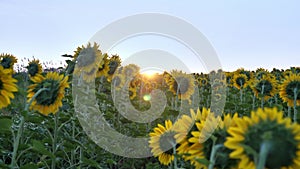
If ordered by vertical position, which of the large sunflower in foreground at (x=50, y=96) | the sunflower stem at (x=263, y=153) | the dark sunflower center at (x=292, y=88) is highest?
the dark sunflower center at (x=292, y=88)

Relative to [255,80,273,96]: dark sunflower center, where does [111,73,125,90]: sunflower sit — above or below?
above

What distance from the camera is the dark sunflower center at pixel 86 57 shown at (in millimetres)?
3936

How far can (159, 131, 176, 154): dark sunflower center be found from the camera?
187 centimetres

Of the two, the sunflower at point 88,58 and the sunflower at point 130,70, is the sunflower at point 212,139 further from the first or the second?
the sunflower at point 130,70

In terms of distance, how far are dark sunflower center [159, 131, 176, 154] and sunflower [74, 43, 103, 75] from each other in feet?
6.52

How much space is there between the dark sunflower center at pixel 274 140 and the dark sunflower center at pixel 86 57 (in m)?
2.87

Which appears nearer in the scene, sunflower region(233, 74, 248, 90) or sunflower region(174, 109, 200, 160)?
sunflower region(174, 109, 200, 160)

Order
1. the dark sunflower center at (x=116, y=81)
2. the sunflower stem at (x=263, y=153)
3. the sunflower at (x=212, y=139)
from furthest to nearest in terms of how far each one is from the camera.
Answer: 1. the dark sunflower center at (x=116, y=81)
2. the sunflower at (x=212, y=139)
3. the sunflower stem at (x=263, y=153)

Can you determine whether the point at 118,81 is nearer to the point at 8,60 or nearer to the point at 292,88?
the point at 8,60

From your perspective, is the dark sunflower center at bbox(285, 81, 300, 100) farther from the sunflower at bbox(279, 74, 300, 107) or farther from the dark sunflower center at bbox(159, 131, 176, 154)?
the dark sunflower center at bbox(159, 131, 176, 154)

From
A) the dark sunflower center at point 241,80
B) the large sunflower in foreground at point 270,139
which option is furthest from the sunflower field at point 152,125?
the dark sunflower center at point 241,80

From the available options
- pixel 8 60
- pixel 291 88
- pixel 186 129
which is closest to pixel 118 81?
pixel 8 60

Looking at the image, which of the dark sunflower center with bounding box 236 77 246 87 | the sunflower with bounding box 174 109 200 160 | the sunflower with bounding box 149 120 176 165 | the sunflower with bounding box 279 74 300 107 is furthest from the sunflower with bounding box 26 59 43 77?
the sunflower with bounding box 174 109 200 160

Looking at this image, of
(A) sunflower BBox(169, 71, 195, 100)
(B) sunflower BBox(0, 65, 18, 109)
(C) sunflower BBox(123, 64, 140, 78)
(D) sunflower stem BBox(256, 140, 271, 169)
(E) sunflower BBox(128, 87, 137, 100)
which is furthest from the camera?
(E) sunflower BBox(128, 87, 137, 100)
